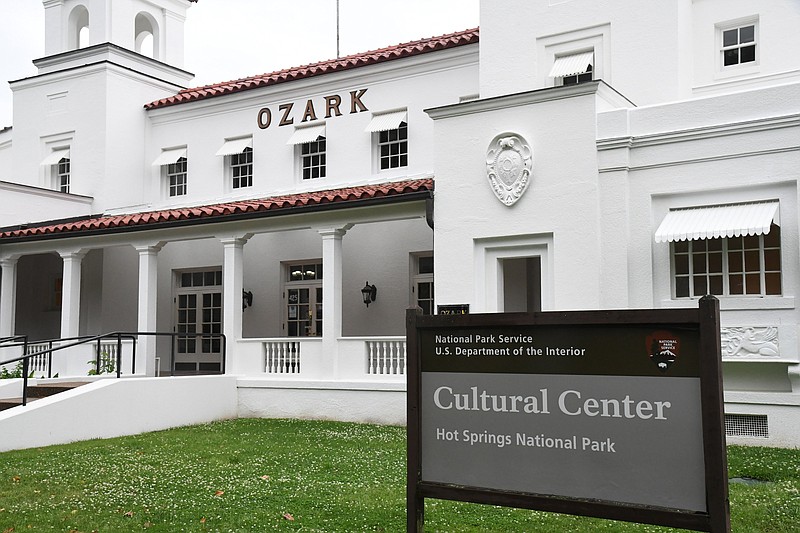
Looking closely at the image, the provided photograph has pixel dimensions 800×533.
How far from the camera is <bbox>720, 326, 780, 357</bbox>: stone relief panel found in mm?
11266

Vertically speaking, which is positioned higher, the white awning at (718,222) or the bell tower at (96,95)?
the bell tower at (96,95)

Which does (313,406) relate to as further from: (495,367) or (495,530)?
(495,367)

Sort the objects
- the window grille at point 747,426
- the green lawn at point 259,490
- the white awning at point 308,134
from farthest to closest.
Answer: the white awning at point 308,134 → the window grille at point 747,426 → the green lawn at point 259,490

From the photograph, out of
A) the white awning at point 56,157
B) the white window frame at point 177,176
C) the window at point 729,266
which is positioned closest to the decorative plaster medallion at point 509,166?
the window at point 729,266

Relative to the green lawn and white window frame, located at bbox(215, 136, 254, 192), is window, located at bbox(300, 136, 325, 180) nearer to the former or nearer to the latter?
white window frame, located at bbox(215, 136, 254, 192)

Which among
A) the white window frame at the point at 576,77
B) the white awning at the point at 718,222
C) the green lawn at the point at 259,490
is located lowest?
the green lawn at the point at 259,490

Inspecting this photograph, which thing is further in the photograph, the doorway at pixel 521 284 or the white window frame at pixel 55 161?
the white window frame at pixel 55 161

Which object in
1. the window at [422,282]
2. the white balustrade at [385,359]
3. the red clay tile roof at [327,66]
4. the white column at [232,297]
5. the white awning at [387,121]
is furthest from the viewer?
the white awning at [387,121]

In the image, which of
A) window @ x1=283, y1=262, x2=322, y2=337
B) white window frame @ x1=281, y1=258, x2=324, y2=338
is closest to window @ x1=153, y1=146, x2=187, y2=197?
white window frame @ x1=281, y1=258, x2=324, y2=338

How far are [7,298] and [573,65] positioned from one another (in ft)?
44.7

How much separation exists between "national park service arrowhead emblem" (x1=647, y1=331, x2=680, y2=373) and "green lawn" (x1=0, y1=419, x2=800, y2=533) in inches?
112

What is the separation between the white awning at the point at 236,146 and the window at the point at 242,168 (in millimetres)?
208

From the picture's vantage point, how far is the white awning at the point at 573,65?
14.8m

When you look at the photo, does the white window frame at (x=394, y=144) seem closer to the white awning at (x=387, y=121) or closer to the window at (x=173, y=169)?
the white awning at (x=387, y=121)
